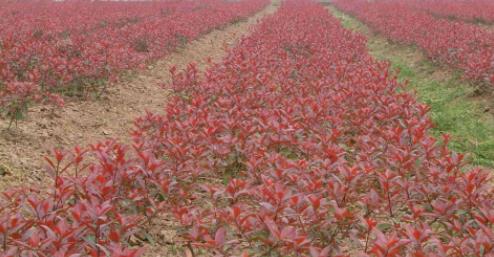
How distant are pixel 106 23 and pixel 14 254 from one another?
15.7 meters

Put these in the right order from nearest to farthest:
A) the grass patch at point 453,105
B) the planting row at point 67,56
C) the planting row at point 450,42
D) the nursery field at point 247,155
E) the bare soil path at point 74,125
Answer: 1. the nursery field at point 247,155
2. the bare soil path at point 74,125
3. the planting row at point 67,56
4. the grass patch at point 453,105
5. the planting row at point 450,42

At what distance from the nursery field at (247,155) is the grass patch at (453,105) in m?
0.04

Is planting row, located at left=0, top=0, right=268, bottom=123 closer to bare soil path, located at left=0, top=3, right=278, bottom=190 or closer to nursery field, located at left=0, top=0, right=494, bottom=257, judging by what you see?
nursery field, located at left=0, top=0, right=494, bottom=257

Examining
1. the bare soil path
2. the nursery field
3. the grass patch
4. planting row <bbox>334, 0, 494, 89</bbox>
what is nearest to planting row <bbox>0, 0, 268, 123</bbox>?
the nursery field

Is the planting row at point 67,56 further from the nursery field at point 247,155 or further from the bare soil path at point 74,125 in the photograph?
the bare soil path at point 74,125

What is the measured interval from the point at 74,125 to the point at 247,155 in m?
3.02

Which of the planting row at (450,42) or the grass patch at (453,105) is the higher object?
the planting row at (450,42)

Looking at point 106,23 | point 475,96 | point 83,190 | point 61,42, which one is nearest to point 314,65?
point 475,96

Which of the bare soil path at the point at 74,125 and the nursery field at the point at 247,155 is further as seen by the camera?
the bare soil path at the point at 74,125

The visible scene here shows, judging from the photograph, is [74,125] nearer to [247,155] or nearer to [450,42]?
[247,155]

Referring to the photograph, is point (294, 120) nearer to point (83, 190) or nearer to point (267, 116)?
point (267, 116)

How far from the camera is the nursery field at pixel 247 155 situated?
10.2 ft

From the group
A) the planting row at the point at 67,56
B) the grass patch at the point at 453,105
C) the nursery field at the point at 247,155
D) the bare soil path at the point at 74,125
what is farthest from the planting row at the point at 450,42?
the planting row at the point at 67,56

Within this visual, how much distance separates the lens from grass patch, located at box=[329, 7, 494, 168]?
6336 millimetres
